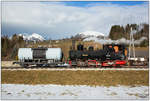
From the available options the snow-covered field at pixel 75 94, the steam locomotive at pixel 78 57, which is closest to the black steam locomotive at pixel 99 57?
the steam locomotive at pixel 78 57

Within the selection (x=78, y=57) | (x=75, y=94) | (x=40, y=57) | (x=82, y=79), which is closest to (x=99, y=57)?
(x=78, y=57)

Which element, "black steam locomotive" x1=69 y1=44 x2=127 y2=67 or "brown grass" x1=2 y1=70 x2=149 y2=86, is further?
"black steam locomotive" x1=69 y1=44 x2=127 y2=67

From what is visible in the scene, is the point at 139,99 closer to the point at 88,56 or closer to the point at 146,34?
the point at 88,56

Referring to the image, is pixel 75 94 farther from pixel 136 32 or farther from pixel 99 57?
pixel 136 32

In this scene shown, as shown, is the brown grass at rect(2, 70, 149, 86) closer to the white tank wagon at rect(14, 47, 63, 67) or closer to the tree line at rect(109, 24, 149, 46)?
the white tank wagon at rect(14, 47, 63, 67)

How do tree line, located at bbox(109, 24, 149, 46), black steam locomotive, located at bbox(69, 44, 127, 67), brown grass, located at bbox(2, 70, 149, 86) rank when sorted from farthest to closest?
tree line, located at bbox(109, 24, 149, 46)
black steam locomotive, located at bbox(69, 44, 127, 67)
brown grass, located at bbox(2, 70, 149, 86)

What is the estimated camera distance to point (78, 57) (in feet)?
69.5

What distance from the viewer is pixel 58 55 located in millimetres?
21297

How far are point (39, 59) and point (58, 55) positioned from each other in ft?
8.64

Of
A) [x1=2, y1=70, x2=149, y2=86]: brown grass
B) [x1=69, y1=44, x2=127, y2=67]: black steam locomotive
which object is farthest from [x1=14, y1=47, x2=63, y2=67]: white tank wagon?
[x1=2, y1=70, x2=149, y2=86]: brown grass

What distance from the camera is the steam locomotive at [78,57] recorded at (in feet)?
67.8

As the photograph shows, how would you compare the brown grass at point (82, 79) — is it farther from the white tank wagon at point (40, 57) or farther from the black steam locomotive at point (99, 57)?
the white tank wagon at point (40, 57)

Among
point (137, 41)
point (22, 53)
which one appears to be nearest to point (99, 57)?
point (22, 53)

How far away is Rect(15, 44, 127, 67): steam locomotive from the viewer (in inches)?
814
